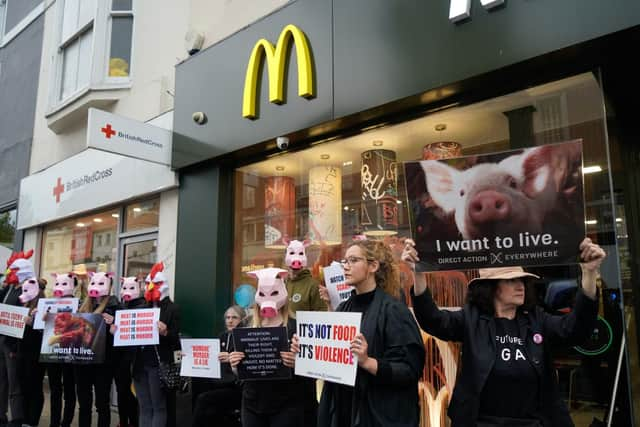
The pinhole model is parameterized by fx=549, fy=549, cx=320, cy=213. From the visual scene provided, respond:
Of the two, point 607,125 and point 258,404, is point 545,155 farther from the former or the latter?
point 258,404

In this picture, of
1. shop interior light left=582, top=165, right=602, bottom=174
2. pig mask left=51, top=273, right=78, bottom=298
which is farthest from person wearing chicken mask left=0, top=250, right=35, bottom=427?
shop interior light left=582, top=165, right=602, bottom=174

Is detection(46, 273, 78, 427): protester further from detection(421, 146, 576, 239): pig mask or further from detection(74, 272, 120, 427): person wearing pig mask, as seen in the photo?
detection(421, 146, 576, 239): pig mask

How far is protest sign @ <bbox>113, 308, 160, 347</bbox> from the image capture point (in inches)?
218

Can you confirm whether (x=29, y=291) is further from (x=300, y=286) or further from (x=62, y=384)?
(x=300, y=286)

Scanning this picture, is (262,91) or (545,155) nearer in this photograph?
(545,155)

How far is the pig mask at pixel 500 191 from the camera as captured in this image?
303 cm

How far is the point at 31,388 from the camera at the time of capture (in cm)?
670

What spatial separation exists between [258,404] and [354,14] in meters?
3.61

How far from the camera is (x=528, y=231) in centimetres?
306

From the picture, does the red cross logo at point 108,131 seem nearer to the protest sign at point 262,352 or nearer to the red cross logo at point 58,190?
the protest sign at point 262,352

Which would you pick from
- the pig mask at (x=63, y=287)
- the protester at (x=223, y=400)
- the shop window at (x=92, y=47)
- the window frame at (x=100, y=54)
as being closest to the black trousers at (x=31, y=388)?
the pig mask at (x=63, y=287)

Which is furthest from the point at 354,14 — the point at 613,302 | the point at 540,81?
the point at 613,302

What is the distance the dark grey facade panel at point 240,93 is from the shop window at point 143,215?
1092mm

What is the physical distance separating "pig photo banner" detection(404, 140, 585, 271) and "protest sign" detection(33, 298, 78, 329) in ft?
15.3
